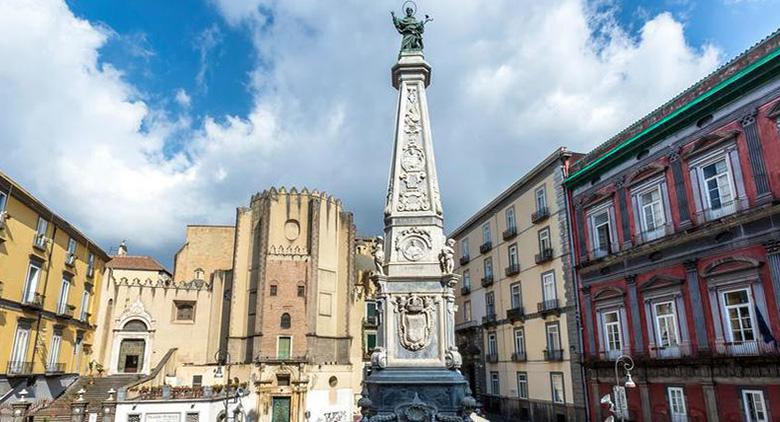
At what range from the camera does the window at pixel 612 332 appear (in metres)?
20.1

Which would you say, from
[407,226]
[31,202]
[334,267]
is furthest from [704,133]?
[31,202]

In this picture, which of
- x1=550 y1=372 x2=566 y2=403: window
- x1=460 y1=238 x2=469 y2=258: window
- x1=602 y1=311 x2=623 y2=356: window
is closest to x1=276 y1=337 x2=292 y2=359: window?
x1=460 y1=238 x2=469 y2=258: window

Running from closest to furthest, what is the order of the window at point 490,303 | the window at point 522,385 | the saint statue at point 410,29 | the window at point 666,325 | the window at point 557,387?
the saint statue at point 410,29 → the window at point 666,325 → the window at point 557,387 → the window at point 522,385 → the window at point 490,303

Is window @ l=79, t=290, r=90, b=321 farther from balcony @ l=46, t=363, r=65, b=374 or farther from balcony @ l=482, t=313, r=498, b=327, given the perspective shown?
balcony @ l=482, t=313, r=498, b=327

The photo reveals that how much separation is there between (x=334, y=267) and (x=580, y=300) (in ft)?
63.4

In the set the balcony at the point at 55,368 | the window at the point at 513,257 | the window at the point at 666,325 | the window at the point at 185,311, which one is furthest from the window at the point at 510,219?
the balcony at the point at 55,368

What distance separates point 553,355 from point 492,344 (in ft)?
23.2

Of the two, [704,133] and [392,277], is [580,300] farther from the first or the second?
[392,277]

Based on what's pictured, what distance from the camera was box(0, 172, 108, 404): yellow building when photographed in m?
21.6

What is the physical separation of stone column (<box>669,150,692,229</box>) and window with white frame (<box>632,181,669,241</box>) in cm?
66

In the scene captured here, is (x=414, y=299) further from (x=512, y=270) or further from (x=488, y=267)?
(x=488, y=267)

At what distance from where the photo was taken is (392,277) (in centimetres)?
1034

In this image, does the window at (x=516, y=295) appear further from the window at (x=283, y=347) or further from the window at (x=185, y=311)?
the window at (x=185, y=311)

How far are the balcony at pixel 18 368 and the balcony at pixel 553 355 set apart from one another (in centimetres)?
2465
